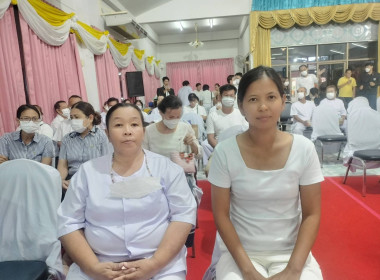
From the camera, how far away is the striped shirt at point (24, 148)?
2.72m

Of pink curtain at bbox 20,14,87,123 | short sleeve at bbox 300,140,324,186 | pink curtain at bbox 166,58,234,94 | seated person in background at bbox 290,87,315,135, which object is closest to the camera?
short sleeve at bbox 300,140,324,186

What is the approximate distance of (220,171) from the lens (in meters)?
1.29

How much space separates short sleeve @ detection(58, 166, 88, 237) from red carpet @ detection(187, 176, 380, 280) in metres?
1.12

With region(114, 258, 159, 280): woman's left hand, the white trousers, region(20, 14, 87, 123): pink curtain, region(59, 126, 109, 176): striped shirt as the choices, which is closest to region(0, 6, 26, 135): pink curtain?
region(20, 14, 87, 123): pink curtain

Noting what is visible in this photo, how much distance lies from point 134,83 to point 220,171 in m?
7.63

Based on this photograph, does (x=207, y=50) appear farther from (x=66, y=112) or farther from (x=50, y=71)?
(x=66, y=112)

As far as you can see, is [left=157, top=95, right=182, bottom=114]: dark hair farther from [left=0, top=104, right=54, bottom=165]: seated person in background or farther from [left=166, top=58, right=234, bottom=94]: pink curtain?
[left=166, top=58, right=234, bottom=94]: pink curtain

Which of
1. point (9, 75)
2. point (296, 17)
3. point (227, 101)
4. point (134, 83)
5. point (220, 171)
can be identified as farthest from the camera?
point (296, 17)

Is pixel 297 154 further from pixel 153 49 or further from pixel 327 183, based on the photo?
pixel 153 49

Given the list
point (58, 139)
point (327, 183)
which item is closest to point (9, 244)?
point (58, 139)

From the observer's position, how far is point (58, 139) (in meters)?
3.85

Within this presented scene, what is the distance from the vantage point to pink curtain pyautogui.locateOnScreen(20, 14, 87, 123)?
408 cm

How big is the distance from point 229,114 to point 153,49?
9.82 m

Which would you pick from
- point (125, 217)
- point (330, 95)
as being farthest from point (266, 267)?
point (330, 95)
